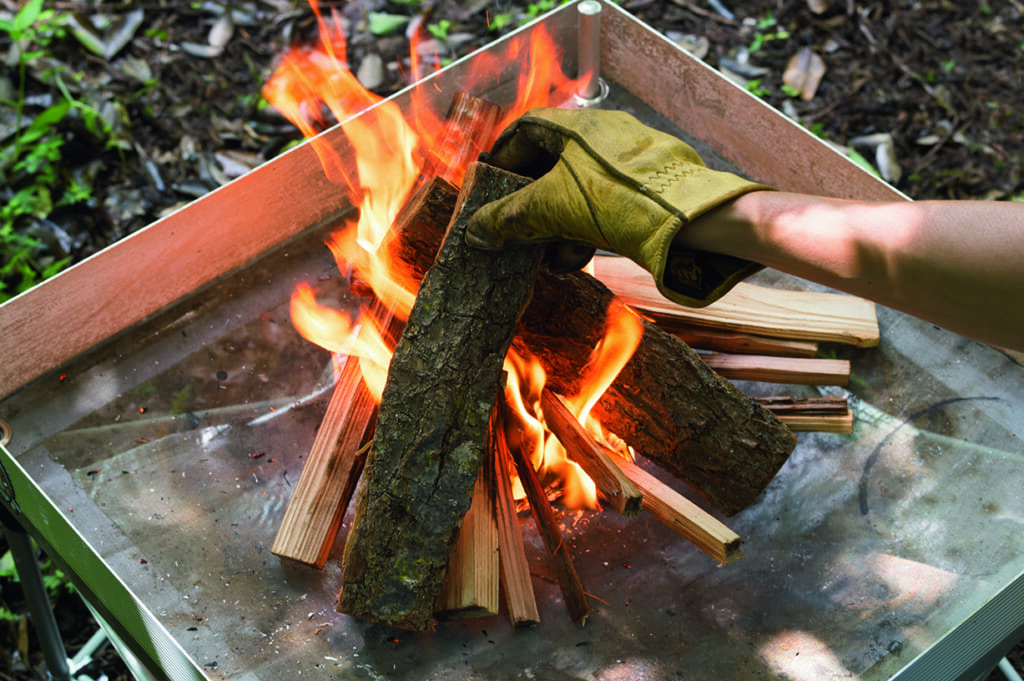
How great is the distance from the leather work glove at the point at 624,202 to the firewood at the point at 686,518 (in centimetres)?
53

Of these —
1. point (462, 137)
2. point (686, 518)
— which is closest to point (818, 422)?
point (686, 518)

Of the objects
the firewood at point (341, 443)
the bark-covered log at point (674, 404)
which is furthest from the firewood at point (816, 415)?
the firewood at point (341, 443)

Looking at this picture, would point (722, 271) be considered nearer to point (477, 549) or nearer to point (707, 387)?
point (707, 387)

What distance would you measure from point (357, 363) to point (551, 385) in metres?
0.52

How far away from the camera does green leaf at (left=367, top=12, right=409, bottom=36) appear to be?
4355 millimetres

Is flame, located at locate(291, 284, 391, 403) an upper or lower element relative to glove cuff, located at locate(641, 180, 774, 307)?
lower

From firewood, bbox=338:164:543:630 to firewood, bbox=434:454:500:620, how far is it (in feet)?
0.19

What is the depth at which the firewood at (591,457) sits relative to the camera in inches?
77.1

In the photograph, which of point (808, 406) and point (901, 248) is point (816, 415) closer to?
point (808, 406)

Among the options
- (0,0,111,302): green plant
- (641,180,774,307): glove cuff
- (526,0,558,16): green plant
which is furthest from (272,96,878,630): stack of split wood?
(526,0,558,16): green plant

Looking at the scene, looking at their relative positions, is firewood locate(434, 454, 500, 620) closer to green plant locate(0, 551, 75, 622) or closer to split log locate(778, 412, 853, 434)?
split log locate(778, 412, 853, 434)

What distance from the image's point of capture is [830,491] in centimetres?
221

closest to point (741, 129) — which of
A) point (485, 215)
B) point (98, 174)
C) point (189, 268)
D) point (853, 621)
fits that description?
point (485, 215)

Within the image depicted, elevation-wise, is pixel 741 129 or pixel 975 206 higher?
pixel 975 206
